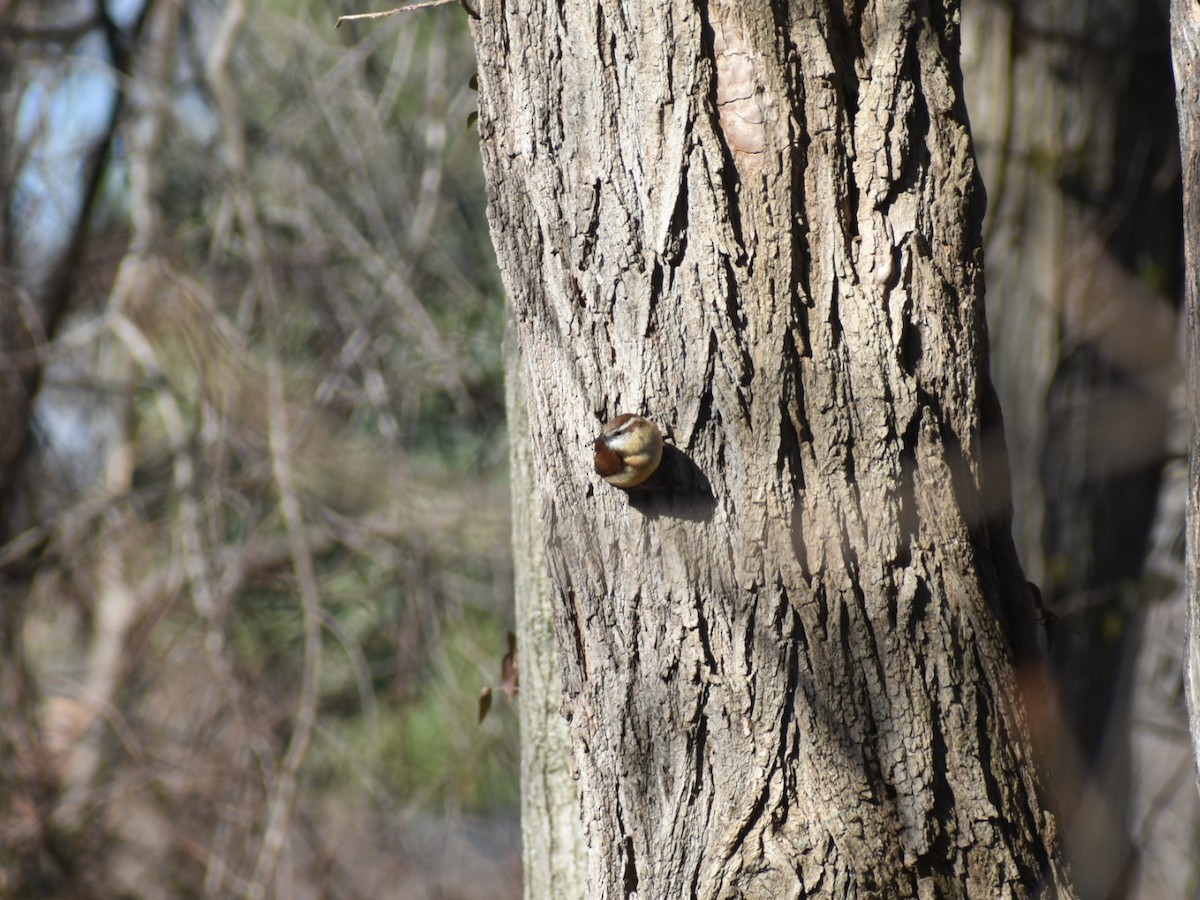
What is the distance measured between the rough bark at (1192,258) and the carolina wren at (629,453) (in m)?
0.66

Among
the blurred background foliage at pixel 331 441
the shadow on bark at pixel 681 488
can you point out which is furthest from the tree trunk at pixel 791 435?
the blurred background foliage at pixel 331 441

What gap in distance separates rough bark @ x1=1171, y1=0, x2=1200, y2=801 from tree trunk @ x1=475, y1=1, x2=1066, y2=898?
23 centimetres

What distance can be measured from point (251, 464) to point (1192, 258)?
3.15 meters

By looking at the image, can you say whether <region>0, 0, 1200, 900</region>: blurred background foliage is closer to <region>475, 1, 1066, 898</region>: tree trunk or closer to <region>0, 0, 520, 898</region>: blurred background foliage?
<region>0, 0, 520, 898</region>: blurred background foliage

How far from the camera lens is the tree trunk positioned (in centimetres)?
120

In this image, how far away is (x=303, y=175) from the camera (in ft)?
13.8

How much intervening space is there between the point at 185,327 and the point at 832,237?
295 centimetres

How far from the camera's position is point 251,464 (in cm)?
369

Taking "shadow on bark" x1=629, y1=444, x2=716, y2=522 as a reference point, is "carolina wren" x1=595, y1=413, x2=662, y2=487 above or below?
above

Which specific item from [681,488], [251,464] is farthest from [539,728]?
[251,464]

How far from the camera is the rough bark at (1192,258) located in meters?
1.20

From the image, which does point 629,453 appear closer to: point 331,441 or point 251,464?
point 251,464

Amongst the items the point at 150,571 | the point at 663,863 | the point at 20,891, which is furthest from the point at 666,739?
the point at 150,571

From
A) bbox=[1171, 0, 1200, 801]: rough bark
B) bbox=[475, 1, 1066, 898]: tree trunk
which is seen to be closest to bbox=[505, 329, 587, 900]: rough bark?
bbox=[475, 1, 1066, 898]: tree trunk
